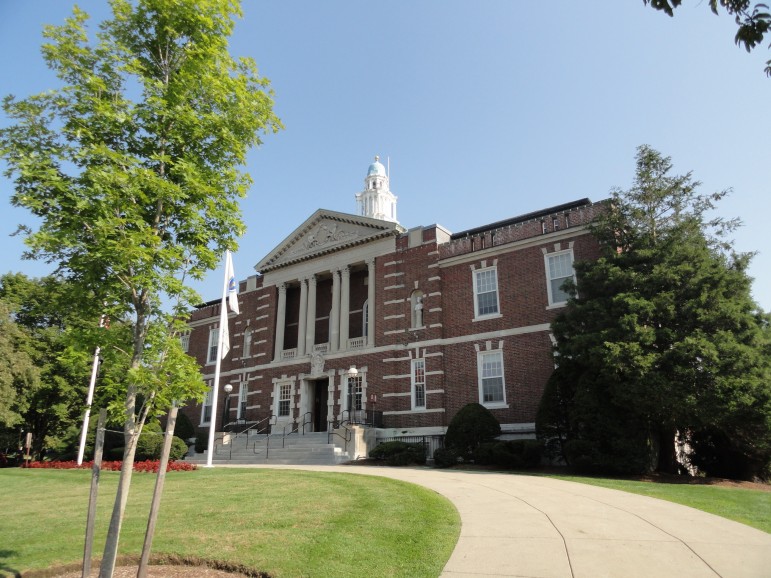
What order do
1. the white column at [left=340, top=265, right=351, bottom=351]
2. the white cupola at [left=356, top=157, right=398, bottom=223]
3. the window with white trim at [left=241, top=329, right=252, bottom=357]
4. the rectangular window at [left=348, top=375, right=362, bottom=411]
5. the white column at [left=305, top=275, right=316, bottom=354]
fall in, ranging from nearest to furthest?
the rectangular window at [left=348, top=375, right=362, bottom=411] < the white column at [left=340, top=265, right=351, bottom=351] < the white column at [left=305, top=275, right=316, bottom=354] < the window with white trim at [left=241, top=329, right=252, bottom=357] < the white cupola at [left=356, top=157, right=398, bottom=223]

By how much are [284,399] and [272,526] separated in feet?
82.6

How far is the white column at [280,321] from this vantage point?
3581 cm

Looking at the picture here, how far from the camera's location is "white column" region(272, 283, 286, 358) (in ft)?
117

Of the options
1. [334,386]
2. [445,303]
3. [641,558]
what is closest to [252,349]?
[334,386]

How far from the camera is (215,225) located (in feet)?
27.1

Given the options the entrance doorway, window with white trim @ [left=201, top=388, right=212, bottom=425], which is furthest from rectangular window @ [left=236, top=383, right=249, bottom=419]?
the entrance doorway

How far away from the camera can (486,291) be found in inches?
1090

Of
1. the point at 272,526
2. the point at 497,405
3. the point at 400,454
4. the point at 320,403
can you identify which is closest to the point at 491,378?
the point at 497,405

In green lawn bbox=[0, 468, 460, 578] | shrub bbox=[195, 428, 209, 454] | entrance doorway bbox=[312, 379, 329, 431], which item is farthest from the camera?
shrub bbox=[195, 428, 209, 454]

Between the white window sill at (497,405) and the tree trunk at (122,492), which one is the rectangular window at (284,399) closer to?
the white window sill at (497,405)

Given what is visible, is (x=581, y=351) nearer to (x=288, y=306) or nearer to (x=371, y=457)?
(x=371, y=457)

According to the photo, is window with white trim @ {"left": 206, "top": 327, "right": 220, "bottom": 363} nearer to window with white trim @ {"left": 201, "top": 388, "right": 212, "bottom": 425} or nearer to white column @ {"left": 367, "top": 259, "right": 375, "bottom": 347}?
window with white trim @ {"left": 201, "top": 388, "right": 212, "bottom": 425}

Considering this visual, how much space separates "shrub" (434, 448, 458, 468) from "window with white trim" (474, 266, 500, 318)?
7.78 metres

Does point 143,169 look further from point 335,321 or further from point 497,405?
point 335,321
